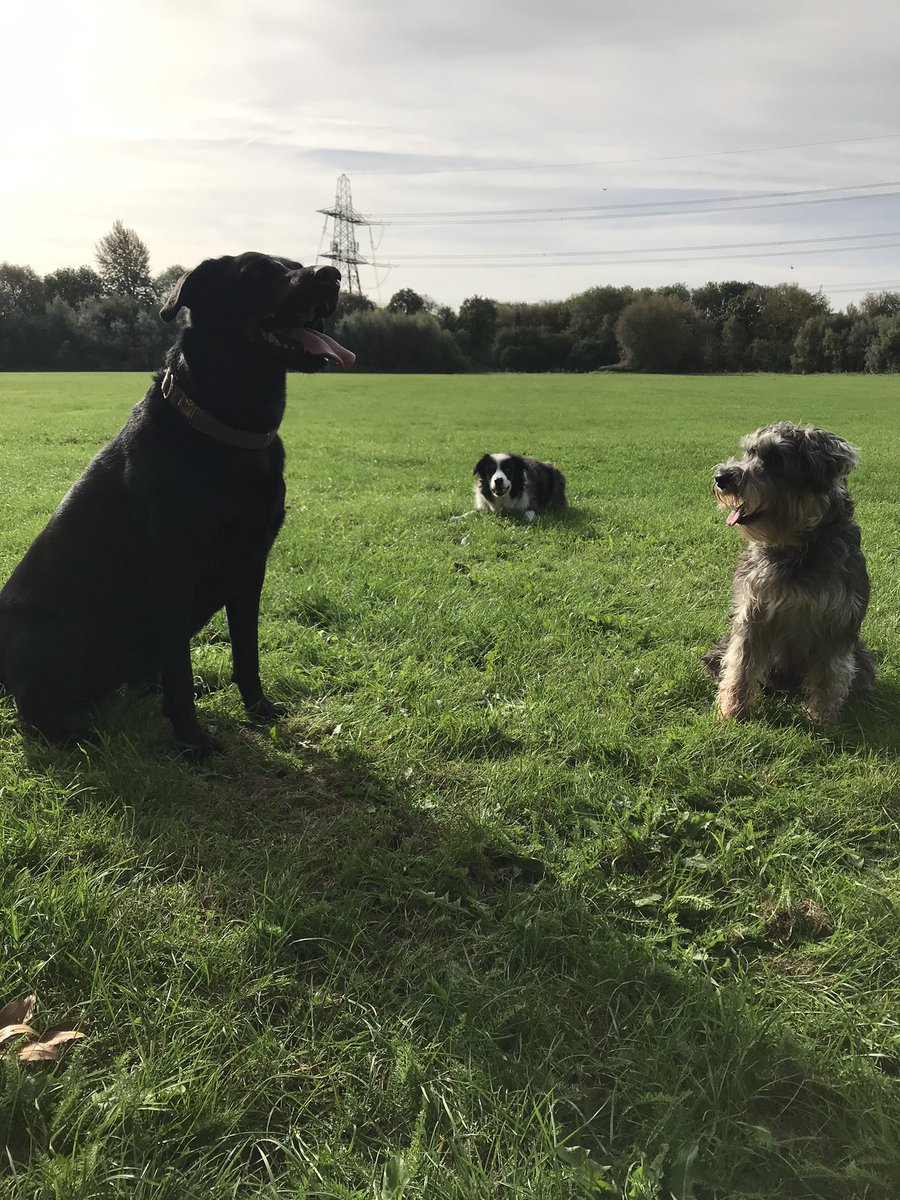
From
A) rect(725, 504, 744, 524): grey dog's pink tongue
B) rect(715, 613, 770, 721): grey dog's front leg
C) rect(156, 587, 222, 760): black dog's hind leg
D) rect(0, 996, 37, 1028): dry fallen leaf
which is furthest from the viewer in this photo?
rect(715, 613, 770, 721): grey dog's front leg

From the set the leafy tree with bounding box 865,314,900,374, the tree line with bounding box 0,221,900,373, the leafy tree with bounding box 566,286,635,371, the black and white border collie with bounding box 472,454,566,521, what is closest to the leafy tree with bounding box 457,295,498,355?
the tree line with bounding box 0,221,900,373

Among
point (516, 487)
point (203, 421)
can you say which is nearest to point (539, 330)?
point (516, 487)

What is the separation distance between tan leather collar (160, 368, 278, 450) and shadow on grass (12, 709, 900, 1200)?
1.44 m

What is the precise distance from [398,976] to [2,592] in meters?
2.49

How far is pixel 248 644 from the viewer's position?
11.0 ft

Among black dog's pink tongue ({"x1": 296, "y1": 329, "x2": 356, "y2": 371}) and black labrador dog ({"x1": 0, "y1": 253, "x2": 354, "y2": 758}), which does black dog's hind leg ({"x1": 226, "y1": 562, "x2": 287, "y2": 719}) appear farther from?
black dog's pink tongue ({"x1": 296, "y1": 329, "x2": 356, "y2": 371})

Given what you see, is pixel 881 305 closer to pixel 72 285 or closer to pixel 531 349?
pixel 531 349

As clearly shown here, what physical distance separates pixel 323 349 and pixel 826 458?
2.45 meters

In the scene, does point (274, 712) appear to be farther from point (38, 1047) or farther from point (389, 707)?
point (38, 1047)

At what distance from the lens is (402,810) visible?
2.78 metres

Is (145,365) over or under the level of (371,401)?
over

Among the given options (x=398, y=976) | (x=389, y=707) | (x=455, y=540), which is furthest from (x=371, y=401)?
(x=398, y=976)

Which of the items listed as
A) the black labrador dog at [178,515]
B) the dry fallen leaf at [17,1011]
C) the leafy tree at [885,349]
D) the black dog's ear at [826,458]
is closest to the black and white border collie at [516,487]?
the black dog's ear at [826,458]

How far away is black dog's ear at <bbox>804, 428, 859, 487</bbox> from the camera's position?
328cm
